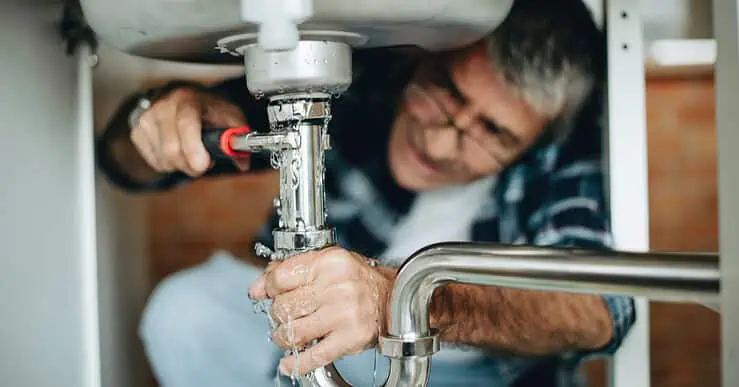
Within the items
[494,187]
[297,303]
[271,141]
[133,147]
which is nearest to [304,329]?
[297,303]

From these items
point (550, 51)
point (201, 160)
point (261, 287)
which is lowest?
point (261, 287)

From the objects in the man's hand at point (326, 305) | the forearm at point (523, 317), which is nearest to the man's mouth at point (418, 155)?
the forearm at point (523, 317)

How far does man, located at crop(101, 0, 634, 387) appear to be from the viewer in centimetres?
87

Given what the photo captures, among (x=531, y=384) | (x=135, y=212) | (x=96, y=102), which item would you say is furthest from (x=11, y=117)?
(x=531, y=384)

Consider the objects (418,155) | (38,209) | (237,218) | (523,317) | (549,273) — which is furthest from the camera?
(237,218)

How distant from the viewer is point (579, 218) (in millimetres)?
939

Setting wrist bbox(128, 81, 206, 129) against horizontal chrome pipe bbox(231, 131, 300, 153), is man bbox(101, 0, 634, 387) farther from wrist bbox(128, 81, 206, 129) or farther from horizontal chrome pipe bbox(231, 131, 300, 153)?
horizontal chrome pipe bbox(231, 131, 300, 153)

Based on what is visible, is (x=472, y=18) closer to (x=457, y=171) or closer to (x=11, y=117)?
(x=457, y=171)

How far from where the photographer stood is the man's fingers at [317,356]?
72 cm

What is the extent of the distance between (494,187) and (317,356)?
1.36 ft

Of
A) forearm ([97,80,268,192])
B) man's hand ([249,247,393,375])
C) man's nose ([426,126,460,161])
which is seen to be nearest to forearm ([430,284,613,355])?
man's hand ([249,247,393,375])

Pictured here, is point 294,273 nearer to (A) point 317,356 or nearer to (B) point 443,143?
(A) point 317,356

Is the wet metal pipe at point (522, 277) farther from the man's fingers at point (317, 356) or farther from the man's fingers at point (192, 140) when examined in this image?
the man's fingers at point (192, 140)

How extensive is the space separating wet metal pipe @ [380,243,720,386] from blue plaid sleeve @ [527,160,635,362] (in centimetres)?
29
